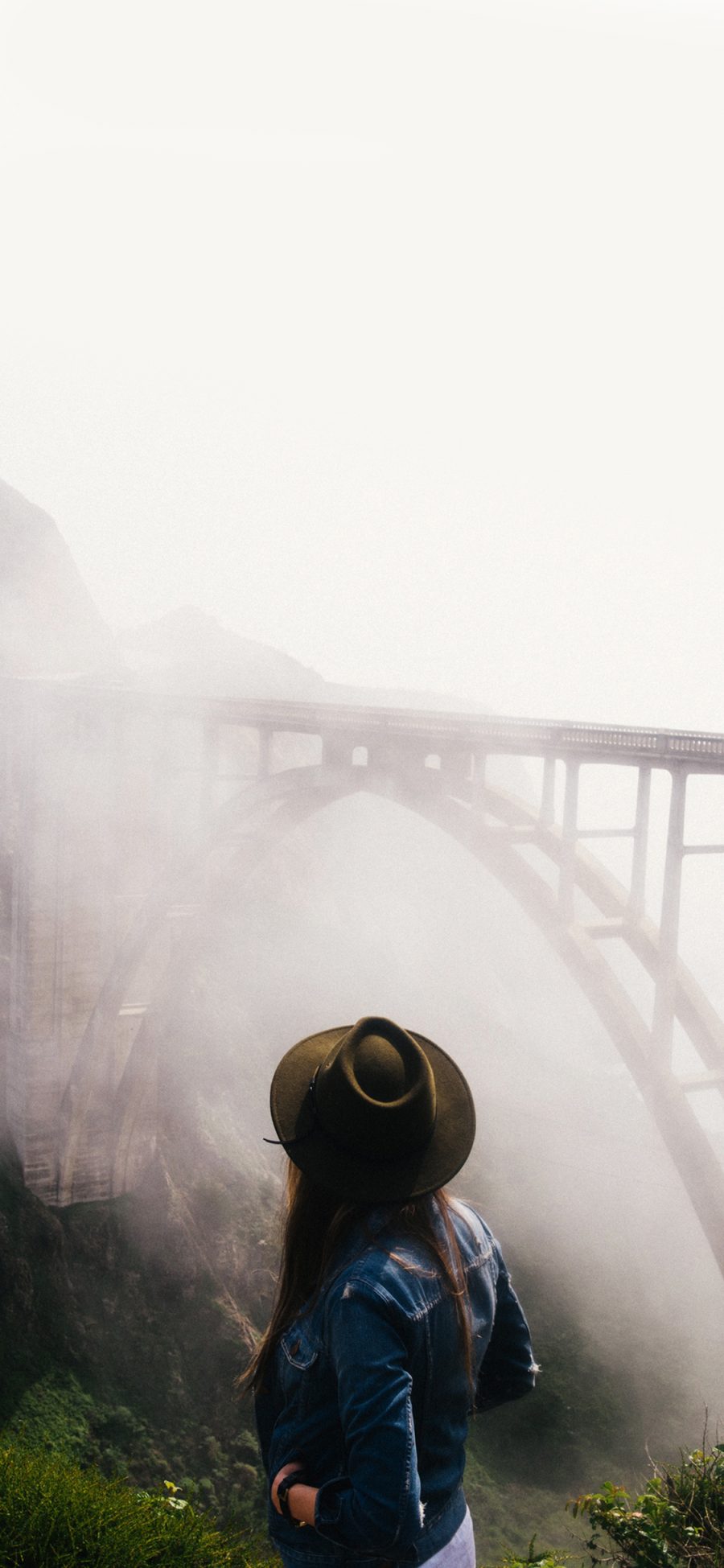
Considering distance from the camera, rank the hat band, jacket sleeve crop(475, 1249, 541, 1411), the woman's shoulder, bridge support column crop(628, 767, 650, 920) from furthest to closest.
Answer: bridge support column crop(628, 767, 650, 920), jacket sleeve crop(475, 1249, 541, 1411), the hat band, the woman's shoulder

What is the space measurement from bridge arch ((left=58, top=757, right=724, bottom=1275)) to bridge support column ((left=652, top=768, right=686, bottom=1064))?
0.37 ft

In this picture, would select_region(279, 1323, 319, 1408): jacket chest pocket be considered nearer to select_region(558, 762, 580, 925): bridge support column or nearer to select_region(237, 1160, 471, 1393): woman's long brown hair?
select_region(237, 1160, 471, 1393): woman's long brown hair

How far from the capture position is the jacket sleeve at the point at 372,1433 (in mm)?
1925

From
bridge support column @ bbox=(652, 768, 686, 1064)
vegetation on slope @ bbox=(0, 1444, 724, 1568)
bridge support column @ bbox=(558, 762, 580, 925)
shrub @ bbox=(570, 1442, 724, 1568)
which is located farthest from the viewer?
bridge support column @ bbox=(558, 762, 580, 925)

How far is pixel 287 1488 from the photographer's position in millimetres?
2115

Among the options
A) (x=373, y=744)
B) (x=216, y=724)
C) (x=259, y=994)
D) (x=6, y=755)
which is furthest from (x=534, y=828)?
(x=259, y=994)

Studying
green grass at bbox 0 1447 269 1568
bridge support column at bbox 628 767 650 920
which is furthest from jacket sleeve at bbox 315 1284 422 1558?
bridge support column at bbox 628 767 650 920

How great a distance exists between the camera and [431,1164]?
2.18 m

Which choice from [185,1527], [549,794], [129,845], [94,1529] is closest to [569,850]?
[549,794]

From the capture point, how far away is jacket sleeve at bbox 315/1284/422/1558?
1925 mm

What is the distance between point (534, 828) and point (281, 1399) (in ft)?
37.0

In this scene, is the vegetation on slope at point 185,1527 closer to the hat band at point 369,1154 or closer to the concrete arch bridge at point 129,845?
the hat band at point 369,1154

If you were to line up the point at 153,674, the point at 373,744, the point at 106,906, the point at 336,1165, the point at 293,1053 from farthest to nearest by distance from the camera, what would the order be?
1. the point at 153,674
2. the point at 106,906
3. the point at 373,744
4. the point at 293,1053
5. the point at 336,1165

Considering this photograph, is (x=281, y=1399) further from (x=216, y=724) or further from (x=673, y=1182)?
(x=673, y=1182)
